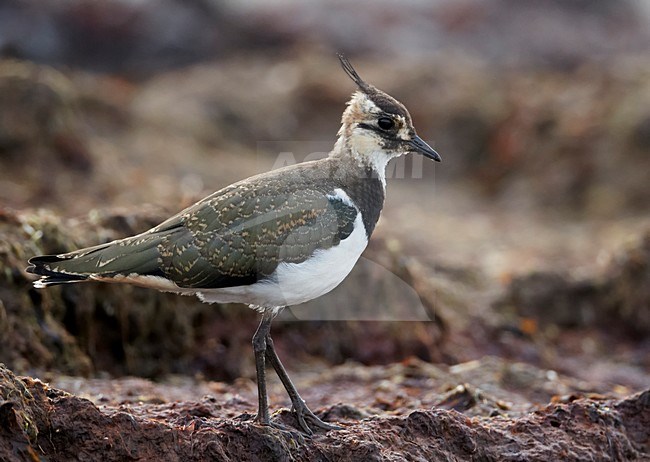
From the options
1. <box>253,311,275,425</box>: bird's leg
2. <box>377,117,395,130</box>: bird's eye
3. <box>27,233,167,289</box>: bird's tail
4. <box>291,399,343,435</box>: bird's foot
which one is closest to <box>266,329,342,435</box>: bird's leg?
<box>291,399,343,435</box>: bird's foot

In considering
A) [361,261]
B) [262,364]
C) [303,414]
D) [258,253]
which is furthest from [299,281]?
[361,261]

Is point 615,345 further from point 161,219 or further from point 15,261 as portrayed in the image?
point 15,261

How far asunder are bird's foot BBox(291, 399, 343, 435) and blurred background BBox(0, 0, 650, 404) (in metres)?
2.78

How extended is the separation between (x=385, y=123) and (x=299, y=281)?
1.70 m

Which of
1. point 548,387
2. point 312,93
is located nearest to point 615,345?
point 548,387

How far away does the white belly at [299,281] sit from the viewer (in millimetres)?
7469

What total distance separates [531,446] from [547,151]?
16.0 meters

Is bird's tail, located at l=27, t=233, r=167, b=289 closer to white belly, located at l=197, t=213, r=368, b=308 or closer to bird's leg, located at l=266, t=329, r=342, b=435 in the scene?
white belly, located at l=197, t=213, r=368, b=308

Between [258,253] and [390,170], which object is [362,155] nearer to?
[258,253]

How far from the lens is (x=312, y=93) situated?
26.5 meters

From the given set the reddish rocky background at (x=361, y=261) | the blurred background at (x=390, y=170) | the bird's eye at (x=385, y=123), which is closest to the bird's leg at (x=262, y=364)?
the reddish rocky background at (x=361, y=261)

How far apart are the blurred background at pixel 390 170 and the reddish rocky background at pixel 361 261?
0.05 m

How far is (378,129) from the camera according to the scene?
8.43m

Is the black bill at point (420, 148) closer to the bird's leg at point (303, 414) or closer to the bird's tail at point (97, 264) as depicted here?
the bird's leg at point (303, 414)
